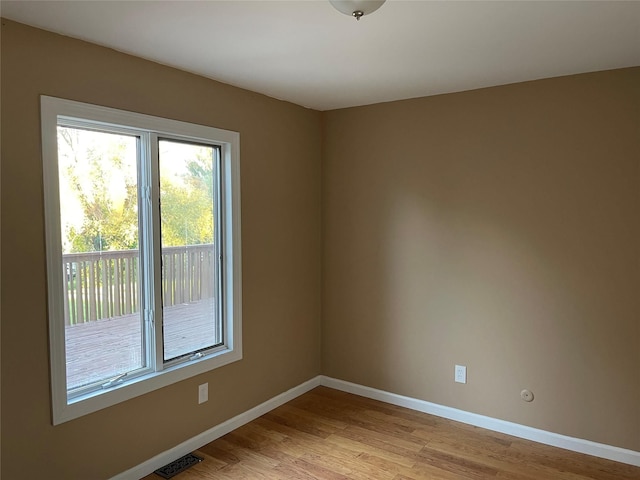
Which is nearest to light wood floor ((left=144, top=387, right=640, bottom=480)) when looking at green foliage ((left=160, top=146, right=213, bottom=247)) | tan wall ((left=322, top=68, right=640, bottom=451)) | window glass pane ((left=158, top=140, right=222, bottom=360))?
tan wall ((left=322, top=68, right=640, bottom=451))

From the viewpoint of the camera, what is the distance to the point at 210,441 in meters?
3.00

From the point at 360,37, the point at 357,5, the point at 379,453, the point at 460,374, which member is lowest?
the point at 379,453

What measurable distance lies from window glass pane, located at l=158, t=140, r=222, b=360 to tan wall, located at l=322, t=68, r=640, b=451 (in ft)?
3.73

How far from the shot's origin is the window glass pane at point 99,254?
2.32 metres

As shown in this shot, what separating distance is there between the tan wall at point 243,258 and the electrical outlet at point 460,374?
120 cm

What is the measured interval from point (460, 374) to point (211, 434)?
1756 mm

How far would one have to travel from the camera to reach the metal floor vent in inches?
103

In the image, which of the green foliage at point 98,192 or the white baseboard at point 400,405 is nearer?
the green foliage at point 98,192

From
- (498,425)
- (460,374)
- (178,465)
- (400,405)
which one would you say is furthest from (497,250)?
(178,465)

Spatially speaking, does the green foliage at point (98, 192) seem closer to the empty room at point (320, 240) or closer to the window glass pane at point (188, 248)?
the empty room at point (320, 240)

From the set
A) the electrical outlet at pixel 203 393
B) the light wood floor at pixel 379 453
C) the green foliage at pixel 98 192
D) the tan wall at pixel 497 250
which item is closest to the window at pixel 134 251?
the green foliage at pixel 98 192

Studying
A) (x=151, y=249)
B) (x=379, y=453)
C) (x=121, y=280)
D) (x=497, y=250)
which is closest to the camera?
(x=121, y=280)

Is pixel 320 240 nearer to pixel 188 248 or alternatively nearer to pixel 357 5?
pixel 188 248

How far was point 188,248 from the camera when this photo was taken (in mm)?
2949
